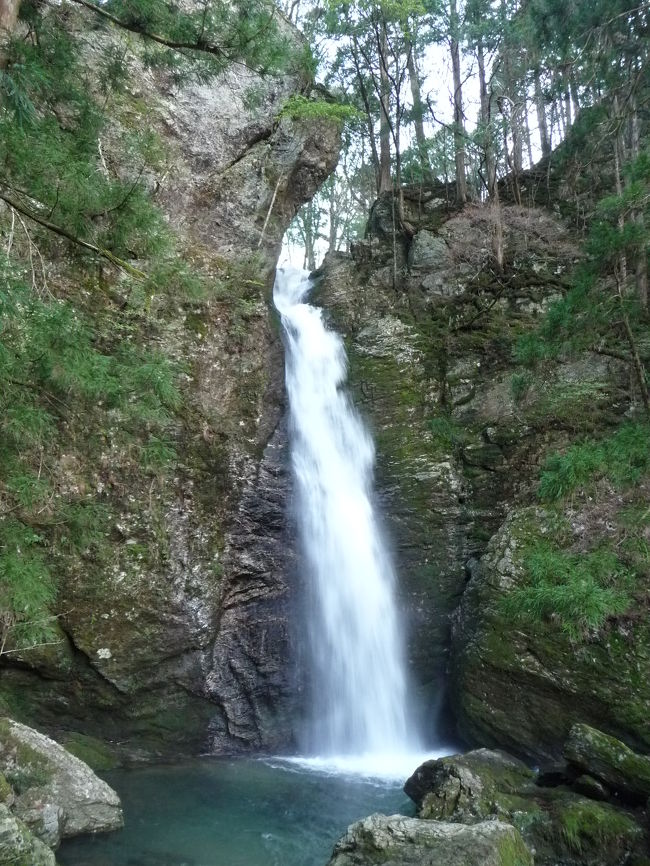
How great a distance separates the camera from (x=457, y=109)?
54.0ft

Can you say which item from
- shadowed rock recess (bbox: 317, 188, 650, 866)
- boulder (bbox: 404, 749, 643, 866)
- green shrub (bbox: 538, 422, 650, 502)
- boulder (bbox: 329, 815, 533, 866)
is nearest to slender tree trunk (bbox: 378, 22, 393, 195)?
shadowed rock recess (bbox: 317, 188, 650, 866)

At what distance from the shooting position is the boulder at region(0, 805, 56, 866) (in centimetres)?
429

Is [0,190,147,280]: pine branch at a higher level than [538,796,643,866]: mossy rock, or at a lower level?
higher

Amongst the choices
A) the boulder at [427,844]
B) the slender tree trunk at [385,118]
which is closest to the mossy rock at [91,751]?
the boulder at [427,844]

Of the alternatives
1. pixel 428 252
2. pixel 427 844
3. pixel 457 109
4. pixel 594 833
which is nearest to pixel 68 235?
pixel 427 844

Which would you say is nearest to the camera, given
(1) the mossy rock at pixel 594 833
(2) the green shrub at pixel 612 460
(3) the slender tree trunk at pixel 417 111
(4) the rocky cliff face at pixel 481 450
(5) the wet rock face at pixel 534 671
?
(1) the mossy rock at pixel 594 833

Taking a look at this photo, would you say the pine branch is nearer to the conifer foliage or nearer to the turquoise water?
the conifer foliage

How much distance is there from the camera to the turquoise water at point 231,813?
18.4 feet

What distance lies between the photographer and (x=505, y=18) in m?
15.9

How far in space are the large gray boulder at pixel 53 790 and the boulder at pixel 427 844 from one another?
2.42 meters

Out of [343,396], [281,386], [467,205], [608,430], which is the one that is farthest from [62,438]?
[467,205]

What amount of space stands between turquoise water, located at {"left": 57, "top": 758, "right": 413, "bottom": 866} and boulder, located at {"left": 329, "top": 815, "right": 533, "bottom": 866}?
0.99 metres

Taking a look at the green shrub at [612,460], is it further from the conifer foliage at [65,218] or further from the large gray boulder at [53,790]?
the large gray boulder at [53,790]

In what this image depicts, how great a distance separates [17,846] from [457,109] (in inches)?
679
